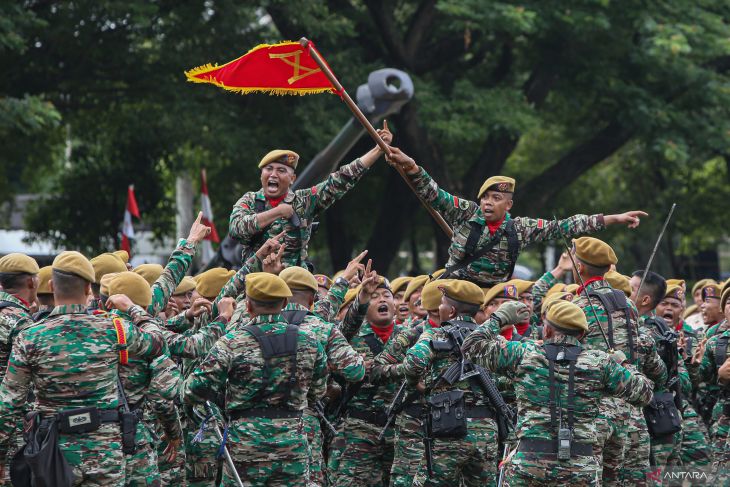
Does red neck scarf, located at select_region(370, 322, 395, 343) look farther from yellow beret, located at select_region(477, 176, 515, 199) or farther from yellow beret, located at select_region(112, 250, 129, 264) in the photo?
yellow beret, located at select_region(112, 250, 129, 264)

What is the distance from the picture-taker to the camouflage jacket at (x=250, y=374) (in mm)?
7590

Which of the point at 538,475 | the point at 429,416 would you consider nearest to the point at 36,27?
the point at 429,416

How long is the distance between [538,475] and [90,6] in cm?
1501

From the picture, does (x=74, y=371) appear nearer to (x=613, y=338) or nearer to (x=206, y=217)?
(x=613, y=338)

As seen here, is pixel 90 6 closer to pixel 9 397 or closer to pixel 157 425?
pixel 157 425

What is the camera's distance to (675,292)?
469 inches

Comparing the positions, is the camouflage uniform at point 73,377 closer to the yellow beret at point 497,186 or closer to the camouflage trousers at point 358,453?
the camouflage trousers at point 358,453

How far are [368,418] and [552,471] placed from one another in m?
2.64

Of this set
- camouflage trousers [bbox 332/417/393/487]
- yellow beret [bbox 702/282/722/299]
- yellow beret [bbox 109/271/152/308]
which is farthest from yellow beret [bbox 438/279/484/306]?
yellow beret [bbox 702/282/722/299]

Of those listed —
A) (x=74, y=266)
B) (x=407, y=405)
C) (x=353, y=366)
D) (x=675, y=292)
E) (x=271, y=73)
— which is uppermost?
(x=271, y=73)

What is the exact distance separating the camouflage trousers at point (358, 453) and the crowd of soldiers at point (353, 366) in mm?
14

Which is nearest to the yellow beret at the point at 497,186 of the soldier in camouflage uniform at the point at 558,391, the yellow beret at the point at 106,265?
the soldier in camouflage uniform at the point at 558,391

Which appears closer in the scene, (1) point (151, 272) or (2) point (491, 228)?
(1) point (151, 272)

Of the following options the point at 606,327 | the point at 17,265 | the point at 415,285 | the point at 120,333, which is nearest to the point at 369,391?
the point at 415,285
